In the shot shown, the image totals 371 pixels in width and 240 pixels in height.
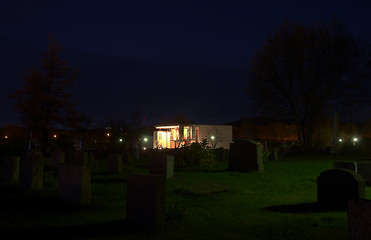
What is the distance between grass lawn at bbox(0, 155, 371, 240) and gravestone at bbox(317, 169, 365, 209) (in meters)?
0.44

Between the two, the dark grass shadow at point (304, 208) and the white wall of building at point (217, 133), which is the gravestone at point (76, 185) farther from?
the white wall of building at point (217, 133)

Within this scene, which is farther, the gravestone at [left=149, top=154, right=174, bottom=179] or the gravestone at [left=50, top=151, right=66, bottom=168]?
the gravestone at [left=50, top=151, right=66, bottom=168]

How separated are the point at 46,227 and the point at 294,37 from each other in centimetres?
3109

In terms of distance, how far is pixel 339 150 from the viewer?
34688 mm

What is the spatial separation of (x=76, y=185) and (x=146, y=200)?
2719mm

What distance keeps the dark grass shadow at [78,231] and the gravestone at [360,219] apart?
11.2 feet

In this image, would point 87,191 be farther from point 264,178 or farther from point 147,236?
point 264,178

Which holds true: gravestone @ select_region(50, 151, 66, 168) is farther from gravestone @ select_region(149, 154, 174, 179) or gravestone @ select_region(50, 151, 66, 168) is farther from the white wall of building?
the white wall of building

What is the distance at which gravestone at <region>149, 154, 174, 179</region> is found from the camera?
14.4 meters

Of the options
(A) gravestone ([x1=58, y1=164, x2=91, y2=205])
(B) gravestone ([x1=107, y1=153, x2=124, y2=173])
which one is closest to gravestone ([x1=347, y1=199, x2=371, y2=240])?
(A) gravestone ([x1=58, y1=164, x2=91, y2=205])

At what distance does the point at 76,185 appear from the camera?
8.41 meters

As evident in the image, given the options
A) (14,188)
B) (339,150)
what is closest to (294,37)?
(339,150)

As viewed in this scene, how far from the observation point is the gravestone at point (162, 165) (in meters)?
14.4

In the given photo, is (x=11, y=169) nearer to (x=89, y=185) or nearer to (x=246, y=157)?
(x=89, y=185)
